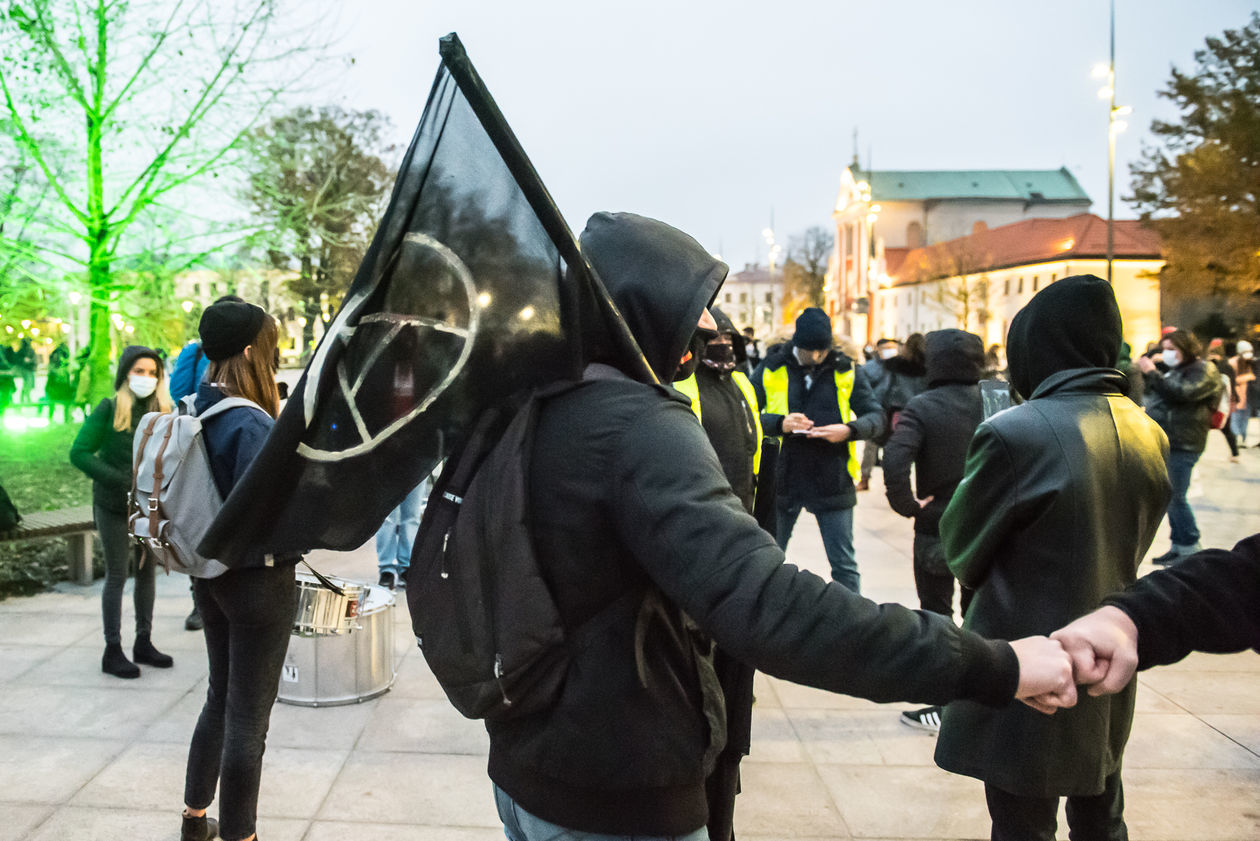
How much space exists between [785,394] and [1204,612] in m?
4.45

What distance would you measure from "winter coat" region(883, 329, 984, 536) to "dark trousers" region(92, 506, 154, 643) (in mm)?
4181

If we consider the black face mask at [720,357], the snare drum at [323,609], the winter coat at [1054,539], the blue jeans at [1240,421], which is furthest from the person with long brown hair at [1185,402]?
the blue jeans at [1240,421]

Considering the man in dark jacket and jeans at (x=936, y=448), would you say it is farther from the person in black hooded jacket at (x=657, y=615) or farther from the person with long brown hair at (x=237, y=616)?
the person in black hooded jacket at (x=657, y=615)

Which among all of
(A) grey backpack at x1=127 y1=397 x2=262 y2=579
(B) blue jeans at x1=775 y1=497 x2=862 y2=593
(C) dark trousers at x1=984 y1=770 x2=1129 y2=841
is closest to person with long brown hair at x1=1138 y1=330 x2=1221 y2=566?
(B) blue jeans at x1=775 y1=497 x2=862 y2=593

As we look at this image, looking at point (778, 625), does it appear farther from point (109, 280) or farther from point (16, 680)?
point (109, 280)

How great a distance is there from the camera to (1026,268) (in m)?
65.4

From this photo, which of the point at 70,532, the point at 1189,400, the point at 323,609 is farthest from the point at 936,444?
the point at 70,532

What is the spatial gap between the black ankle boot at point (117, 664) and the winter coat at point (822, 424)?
389 centimetres

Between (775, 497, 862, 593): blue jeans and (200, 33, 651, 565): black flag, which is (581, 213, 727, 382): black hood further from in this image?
(775, 497, 862, 593): blue jeans

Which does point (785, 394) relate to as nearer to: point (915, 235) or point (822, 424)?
point (822, 424)

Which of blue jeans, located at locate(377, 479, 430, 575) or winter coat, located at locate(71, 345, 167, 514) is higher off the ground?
winter coat, located at locate(71, 345, 167, 514)

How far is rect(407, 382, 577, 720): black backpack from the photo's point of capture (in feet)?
5.32

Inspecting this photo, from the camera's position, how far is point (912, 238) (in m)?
110

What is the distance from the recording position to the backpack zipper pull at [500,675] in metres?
1.65
